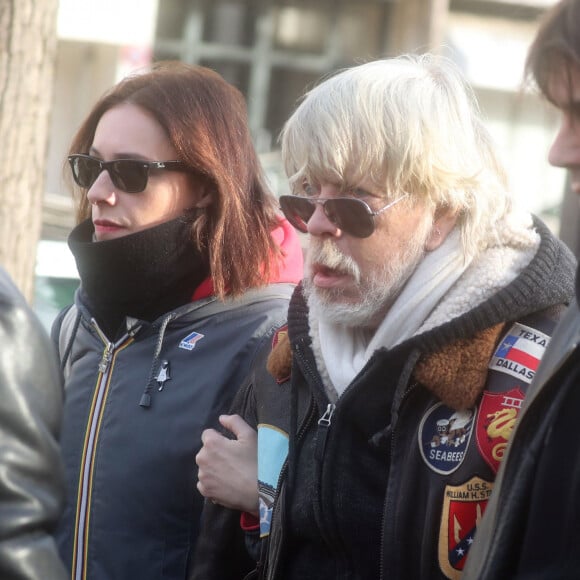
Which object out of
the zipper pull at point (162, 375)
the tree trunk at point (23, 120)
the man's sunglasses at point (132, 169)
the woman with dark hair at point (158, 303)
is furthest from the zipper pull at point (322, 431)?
the tree trunk at point (23, 120)

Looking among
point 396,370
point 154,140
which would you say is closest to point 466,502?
point 396,370

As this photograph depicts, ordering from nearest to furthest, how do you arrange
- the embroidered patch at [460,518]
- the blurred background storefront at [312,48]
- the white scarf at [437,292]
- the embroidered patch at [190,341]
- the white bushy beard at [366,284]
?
the embroidered patch at [460,518]
the white scarf at [437,292]
the white bushy beard at [366,284]
the embroidered patch at [190,341]
the blurred background storefront at [312,48]

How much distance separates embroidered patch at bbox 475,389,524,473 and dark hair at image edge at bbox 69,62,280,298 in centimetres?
113

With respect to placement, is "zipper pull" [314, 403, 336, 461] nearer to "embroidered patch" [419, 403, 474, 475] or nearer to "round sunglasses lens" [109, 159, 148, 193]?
"embroidered patch" [419, 403, 474, 475]

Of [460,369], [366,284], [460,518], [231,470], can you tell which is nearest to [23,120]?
[231,470]

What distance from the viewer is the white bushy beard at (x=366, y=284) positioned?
8.13 ft

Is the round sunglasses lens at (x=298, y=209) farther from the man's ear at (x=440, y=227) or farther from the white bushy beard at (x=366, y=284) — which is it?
the man's ear at (x=440, y=227)

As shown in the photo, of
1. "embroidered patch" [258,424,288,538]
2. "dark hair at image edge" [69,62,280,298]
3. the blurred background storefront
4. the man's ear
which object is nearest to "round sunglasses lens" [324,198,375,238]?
the man's ear

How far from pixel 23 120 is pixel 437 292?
2278 mm

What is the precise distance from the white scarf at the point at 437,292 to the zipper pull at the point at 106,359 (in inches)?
31.9

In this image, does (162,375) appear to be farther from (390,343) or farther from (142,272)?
(390,343)

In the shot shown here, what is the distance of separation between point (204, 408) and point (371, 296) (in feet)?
2.35

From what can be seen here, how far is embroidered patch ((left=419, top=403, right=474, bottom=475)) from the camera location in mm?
2205

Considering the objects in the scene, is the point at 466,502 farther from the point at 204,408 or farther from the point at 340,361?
the point at 204,408
